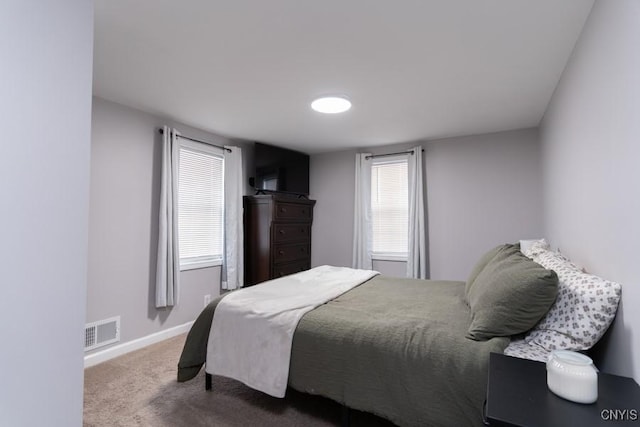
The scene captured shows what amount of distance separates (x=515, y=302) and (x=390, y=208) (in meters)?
3.03

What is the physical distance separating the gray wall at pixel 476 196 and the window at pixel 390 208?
187 millimetres

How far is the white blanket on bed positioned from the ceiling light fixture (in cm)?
161

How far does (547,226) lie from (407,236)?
61.6 inches

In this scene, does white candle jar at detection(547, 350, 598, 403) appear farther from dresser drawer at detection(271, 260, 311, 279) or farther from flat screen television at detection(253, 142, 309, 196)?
flat screen television at detection(253, 142, 309, 196)

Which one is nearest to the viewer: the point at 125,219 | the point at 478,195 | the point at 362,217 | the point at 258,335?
the point at 258,335

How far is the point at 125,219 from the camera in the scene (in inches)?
118

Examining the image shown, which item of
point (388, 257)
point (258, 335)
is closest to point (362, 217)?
point (388, 257)

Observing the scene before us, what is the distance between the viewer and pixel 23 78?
0.98 meters

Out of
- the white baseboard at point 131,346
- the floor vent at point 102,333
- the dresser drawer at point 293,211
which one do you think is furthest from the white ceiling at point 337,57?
the white baseboard at point 131,346

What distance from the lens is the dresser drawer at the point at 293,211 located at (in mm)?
4160

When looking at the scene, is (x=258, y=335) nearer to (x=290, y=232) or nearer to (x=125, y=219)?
(x=125, y=219)

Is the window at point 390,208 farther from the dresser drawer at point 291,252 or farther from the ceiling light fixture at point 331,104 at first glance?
the ceiling light fixture at point 331,104

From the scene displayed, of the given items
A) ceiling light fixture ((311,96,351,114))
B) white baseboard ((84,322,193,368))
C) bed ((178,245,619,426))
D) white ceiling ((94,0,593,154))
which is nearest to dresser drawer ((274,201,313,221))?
white ceiling ((94,0,593,154))

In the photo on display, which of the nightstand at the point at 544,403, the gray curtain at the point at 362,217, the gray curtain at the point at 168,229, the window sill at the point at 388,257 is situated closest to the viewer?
the nightstand at the point at 544,403
